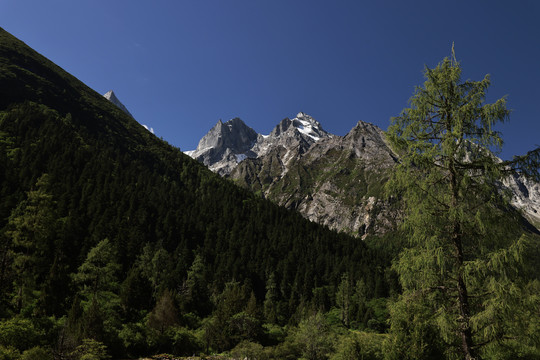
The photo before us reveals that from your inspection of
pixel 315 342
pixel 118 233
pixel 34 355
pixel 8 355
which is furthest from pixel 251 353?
pixel 118 233

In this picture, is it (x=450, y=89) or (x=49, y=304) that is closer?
(x=450, y=89)

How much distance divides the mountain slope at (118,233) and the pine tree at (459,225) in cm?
2847

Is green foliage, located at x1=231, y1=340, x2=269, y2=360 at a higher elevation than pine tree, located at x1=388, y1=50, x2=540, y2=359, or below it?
below

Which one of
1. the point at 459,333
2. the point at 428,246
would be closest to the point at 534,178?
the point at 428,246

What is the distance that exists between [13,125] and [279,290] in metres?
107

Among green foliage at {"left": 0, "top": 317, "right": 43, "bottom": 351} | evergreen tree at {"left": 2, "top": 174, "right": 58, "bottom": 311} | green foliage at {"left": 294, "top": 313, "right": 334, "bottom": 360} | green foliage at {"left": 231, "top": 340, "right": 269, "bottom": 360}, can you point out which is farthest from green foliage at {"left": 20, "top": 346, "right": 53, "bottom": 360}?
green foliage at {"left": 294, "top": 313, "right": 334, "bottom": 360}

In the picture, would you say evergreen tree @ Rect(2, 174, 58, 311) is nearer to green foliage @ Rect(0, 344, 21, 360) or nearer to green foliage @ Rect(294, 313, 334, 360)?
green foliage @ Rect(0, 344, 21, 360)

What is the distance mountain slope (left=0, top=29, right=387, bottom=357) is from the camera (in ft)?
117

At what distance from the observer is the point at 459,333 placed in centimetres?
1024

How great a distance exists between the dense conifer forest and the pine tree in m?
0.18

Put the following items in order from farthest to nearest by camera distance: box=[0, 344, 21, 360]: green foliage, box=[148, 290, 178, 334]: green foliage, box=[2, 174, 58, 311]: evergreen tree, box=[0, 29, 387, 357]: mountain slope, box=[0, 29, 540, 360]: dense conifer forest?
box=[148, 290, 178, 334]: green foliage, box=[0, 29, 387, 357]: mountain slope, box=[2, 174, 58, 311]: evergreen tree, box=[0, 29, 540, 360]: dense conifer forest, box=[0, 344, 21, 360]: green foliage

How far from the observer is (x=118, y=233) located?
77.1 m

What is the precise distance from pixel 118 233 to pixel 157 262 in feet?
50.7

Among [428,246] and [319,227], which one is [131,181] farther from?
[428,246]
